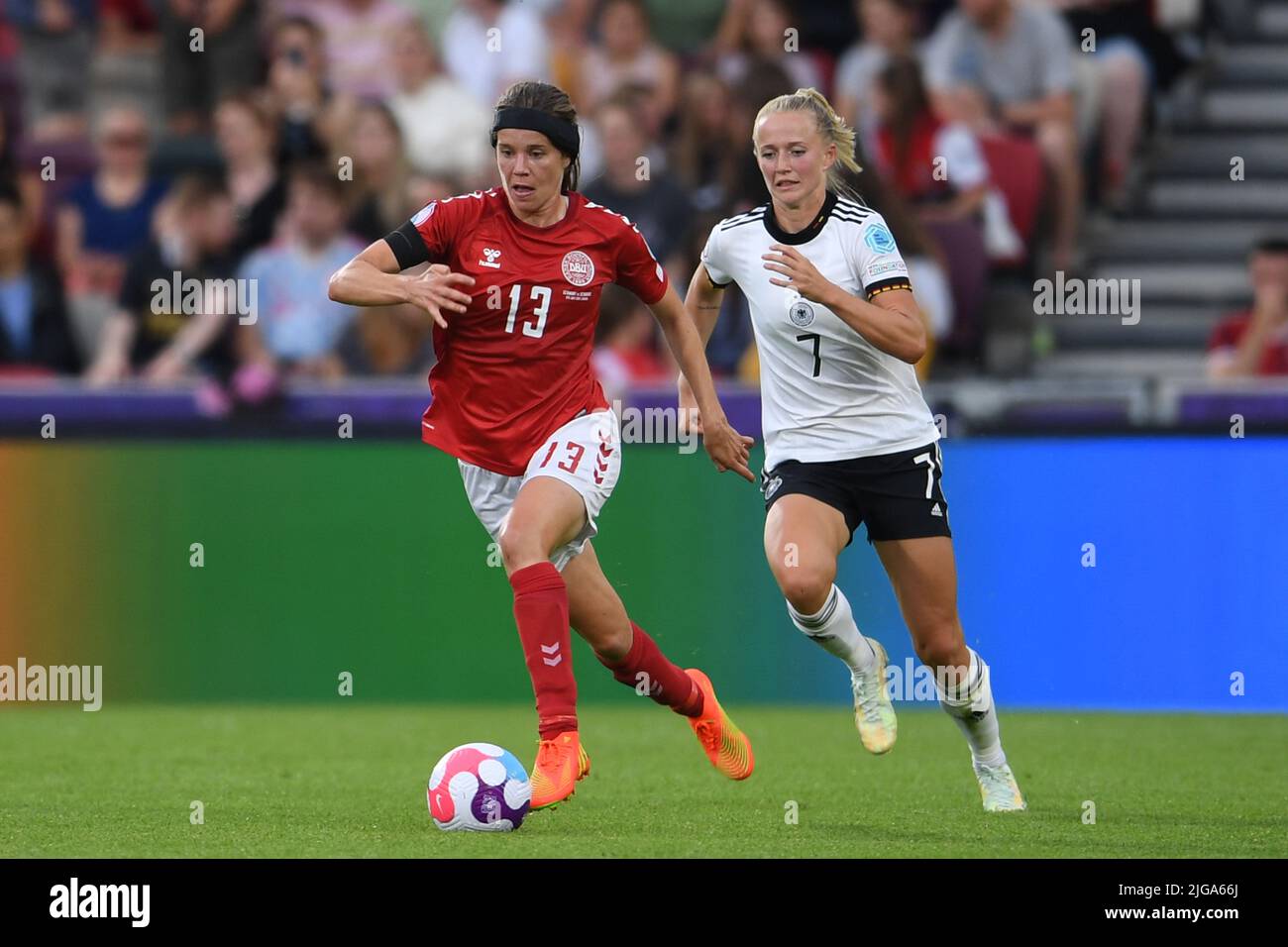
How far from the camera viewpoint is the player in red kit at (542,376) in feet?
23.3

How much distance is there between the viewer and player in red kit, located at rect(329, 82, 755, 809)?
711 cm

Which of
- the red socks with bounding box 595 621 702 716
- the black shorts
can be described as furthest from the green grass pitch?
the black shorts

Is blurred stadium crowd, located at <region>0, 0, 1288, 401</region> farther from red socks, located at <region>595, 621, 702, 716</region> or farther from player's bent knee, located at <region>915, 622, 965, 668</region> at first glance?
player's bent knee, located at <region>915, 622, 965, 668</region>

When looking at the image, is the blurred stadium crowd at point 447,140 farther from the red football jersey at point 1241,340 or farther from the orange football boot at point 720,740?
the orange football boot at point 720,740

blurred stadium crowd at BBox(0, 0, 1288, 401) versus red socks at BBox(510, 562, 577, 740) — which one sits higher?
blurred stadium crowd at BBox(0, 0, 1288, 401)

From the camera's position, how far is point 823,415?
7609mm

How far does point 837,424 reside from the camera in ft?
24.9

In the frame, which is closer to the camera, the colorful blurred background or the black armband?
the black armband

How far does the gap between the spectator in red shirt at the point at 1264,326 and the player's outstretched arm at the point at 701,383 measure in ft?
17.6

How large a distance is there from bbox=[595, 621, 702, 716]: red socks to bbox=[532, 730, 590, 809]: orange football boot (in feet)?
2.09

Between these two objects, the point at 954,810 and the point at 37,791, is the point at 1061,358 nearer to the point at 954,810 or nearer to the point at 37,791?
the point at 954,810

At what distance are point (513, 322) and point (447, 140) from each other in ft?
24.6

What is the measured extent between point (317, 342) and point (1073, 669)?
17.2 feet

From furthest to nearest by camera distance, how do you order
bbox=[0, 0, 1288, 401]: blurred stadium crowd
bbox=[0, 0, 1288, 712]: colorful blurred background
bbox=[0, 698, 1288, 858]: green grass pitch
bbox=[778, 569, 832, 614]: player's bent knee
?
bbox=[0, 0, 1288, 401]: blurred stadium crowd
bbox=[0, 0, 1288, 712]: colorful blurred background
bbox=[778, 569, 832, 614]: player's bent knee
bbox=[0, 698, 1288, 858]: green grass pitch
